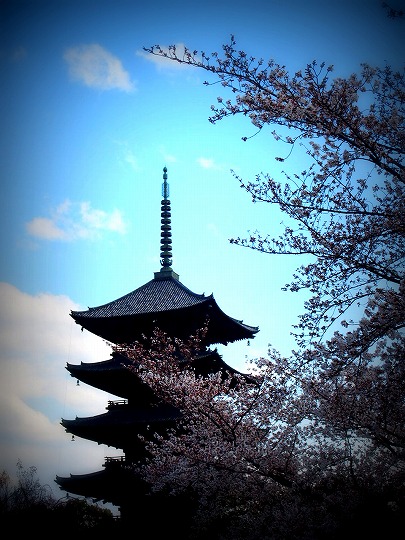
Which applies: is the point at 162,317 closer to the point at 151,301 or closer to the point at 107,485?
the point at 151,301

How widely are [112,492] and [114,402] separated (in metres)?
2.80

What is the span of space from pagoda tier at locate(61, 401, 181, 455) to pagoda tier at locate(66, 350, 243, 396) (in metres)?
0.45

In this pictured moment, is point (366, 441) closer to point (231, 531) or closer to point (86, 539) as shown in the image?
point (231, 531)

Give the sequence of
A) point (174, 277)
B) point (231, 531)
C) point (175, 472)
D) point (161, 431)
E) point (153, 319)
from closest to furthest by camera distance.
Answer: point (231, 531)
point (175, 472)
point (161, 431)
point (153, 319)
point (174, 277)

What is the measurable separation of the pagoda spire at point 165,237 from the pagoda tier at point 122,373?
3893 mm

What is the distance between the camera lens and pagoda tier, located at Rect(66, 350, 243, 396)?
16766 mm

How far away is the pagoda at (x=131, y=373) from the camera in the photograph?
1599cm

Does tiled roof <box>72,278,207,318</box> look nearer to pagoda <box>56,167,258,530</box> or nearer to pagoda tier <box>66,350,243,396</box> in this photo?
pagoda <box>56,167,258,530</box>

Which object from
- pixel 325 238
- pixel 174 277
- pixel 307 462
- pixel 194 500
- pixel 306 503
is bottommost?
pixel 194 500

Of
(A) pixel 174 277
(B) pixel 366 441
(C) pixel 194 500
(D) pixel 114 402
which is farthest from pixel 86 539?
(A) pixel 174 277

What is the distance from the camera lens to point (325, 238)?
Result: 5996mm

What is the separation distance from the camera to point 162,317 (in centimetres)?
1758

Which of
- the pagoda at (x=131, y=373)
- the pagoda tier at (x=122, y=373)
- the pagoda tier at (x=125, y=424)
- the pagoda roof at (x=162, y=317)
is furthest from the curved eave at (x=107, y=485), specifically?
the pagoda roof at (x=162, y=317)

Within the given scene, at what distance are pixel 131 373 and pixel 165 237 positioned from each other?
20.0 feet
